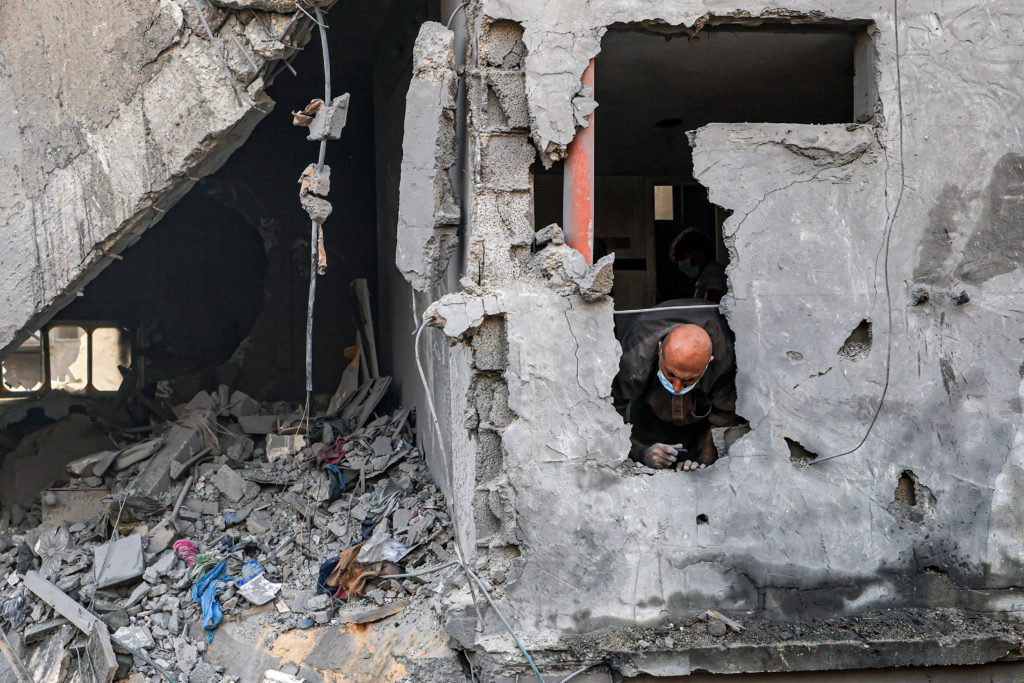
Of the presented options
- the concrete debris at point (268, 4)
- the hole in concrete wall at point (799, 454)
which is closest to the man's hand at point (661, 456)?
the hole in concrete wall at point (799, 454)

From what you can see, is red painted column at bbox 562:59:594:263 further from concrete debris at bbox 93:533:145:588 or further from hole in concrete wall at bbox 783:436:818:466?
concrete debris at bbox 93:533:145:588

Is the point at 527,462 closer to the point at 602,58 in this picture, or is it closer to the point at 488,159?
the point at 488,159

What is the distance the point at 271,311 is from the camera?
9.87 metres

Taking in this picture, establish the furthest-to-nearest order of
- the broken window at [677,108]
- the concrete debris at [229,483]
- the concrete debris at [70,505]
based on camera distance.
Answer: the concrete debris at [229,483] < the concrete debris at [70,505] < the broken window at [677,108]

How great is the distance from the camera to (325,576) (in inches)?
221

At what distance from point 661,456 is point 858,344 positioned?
3.99ft

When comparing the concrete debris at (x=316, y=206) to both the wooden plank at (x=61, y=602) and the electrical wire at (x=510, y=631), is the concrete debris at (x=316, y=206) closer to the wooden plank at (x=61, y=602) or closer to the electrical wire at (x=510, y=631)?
the electrical wire at (x=510, y=631)

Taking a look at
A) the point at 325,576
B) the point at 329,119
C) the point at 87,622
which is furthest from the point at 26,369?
the point at 329,119

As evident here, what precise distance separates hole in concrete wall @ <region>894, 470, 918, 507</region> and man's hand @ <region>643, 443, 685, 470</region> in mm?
1200

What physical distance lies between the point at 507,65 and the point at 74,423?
17.0 ft

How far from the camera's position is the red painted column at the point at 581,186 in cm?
442

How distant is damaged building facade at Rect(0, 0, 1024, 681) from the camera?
14.5 feet

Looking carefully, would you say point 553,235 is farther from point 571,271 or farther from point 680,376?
point 680,376

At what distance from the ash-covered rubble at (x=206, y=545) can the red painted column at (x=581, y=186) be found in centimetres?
231
